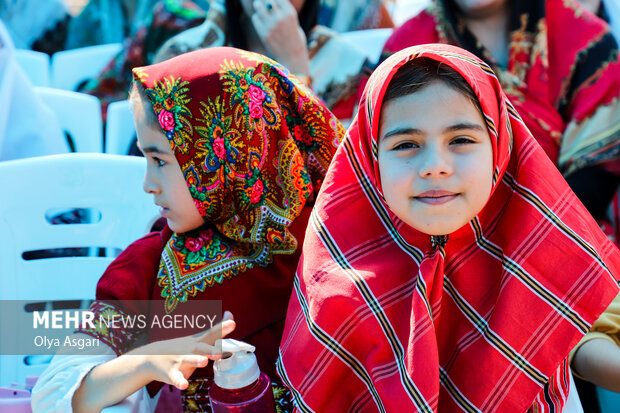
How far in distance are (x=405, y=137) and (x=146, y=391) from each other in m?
0.67

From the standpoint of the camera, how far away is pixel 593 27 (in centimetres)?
175

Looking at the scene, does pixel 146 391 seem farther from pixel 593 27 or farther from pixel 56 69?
pixel 56 69

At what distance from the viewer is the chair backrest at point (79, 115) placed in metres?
1.97

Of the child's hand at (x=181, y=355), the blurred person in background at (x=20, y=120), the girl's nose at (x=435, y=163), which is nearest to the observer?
the girl's nose at (x=435, y=163)

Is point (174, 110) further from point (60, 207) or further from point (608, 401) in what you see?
point (608, 401)

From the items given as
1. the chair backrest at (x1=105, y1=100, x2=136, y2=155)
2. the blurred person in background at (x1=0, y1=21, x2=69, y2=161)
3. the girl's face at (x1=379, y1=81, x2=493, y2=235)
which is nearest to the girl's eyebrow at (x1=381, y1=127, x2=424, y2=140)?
the girl's face at (x1=379, y1=81, x2=493, y2=235)

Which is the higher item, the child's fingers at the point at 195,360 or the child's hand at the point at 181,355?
the child's fingers at the point at 195,360

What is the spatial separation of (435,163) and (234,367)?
434 mm

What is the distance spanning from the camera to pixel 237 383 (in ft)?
3.08

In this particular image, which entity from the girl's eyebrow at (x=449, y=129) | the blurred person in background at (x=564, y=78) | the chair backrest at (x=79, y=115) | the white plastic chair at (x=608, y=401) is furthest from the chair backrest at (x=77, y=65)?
the white plastic chair at (x=608, y=401)

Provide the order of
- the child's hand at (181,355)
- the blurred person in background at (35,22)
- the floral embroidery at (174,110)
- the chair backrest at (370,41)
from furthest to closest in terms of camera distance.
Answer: the blurred person in background at (35,22) → the chair backrest at (370,41) → the floral embroidery at (174,110) → the child's hand at (181,355)

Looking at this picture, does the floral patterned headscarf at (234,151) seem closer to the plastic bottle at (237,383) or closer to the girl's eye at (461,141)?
the plastic bottle at (237,383)

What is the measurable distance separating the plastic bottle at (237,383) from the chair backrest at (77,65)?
6.69 ft

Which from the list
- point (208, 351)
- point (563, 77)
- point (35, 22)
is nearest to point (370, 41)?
point (563, 77)
